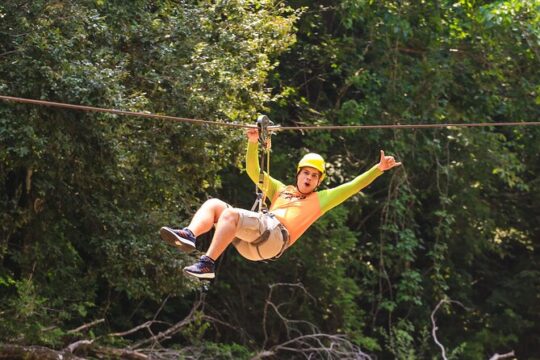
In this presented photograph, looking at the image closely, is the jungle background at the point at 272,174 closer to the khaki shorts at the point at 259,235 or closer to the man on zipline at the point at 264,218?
the man on zipline at the point at 264,218

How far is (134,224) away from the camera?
1009 cm

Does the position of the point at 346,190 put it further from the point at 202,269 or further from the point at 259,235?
the point at 202,269

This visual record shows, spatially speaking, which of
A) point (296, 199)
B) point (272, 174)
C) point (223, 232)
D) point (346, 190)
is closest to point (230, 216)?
point (223, 232)

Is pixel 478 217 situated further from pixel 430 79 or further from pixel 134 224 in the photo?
pixel 134 224

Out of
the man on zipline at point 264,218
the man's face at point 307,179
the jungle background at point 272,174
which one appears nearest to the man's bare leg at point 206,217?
the man on zipline at point 264,218

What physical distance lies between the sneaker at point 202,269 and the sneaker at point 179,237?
0.36 ft

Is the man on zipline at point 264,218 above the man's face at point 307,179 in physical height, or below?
below

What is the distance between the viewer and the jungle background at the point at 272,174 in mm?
9586

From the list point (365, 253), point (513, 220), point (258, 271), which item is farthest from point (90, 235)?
point (513, 220)

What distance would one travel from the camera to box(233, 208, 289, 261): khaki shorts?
621 cm

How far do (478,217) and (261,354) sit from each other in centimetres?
440

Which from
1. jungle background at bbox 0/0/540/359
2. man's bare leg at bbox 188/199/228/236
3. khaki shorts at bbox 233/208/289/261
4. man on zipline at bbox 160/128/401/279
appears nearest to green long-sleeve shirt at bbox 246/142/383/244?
man on zipline at bbox 160/128/401/279

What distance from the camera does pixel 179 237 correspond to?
584 cm

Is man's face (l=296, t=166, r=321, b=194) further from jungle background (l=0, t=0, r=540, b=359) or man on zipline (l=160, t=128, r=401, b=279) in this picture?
jungle background (l=0, t=0, r=540, b=359)
